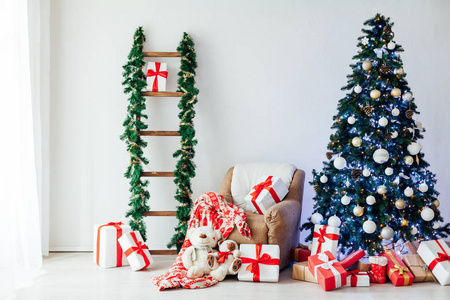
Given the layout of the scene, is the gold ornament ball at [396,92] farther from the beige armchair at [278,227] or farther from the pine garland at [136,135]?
the pine garland at [136,135]

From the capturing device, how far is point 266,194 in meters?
3.84

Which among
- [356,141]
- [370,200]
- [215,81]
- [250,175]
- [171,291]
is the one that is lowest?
[171,291]

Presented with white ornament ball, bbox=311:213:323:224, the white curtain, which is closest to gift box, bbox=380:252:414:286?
white ornament ball, bbox=311:213:323:224

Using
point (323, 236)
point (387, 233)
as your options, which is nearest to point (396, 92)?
point (387, 233)

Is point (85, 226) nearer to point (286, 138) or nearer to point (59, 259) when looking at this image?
point (59, 259)

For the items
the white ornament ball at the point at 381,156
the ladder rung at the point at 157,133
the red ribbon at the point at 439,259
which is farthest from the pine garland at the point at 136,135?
the red ribbon at the point at 439,259

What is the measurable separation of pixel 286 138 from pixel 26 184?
2.40 metres

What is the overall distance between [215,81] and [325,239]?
1892mm

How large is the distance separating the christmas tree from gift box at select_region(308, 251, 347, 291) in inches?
14.8

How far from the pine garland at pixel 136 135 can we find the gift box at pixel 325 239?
1544mm

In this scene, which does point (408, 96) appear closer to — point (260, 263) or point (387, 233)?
point (387, 233)

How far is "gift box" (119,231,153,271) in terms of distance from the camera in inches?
144

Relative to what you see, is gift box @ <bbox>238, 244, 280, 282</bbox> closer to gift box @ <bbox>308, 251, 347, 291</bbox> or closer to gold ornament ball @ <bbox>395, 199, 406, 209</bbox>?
gift box @ <bbox>308, 251, 347, 291</bbox>

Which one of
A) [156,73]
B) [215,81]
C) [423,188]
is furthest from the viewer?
[215,81]
